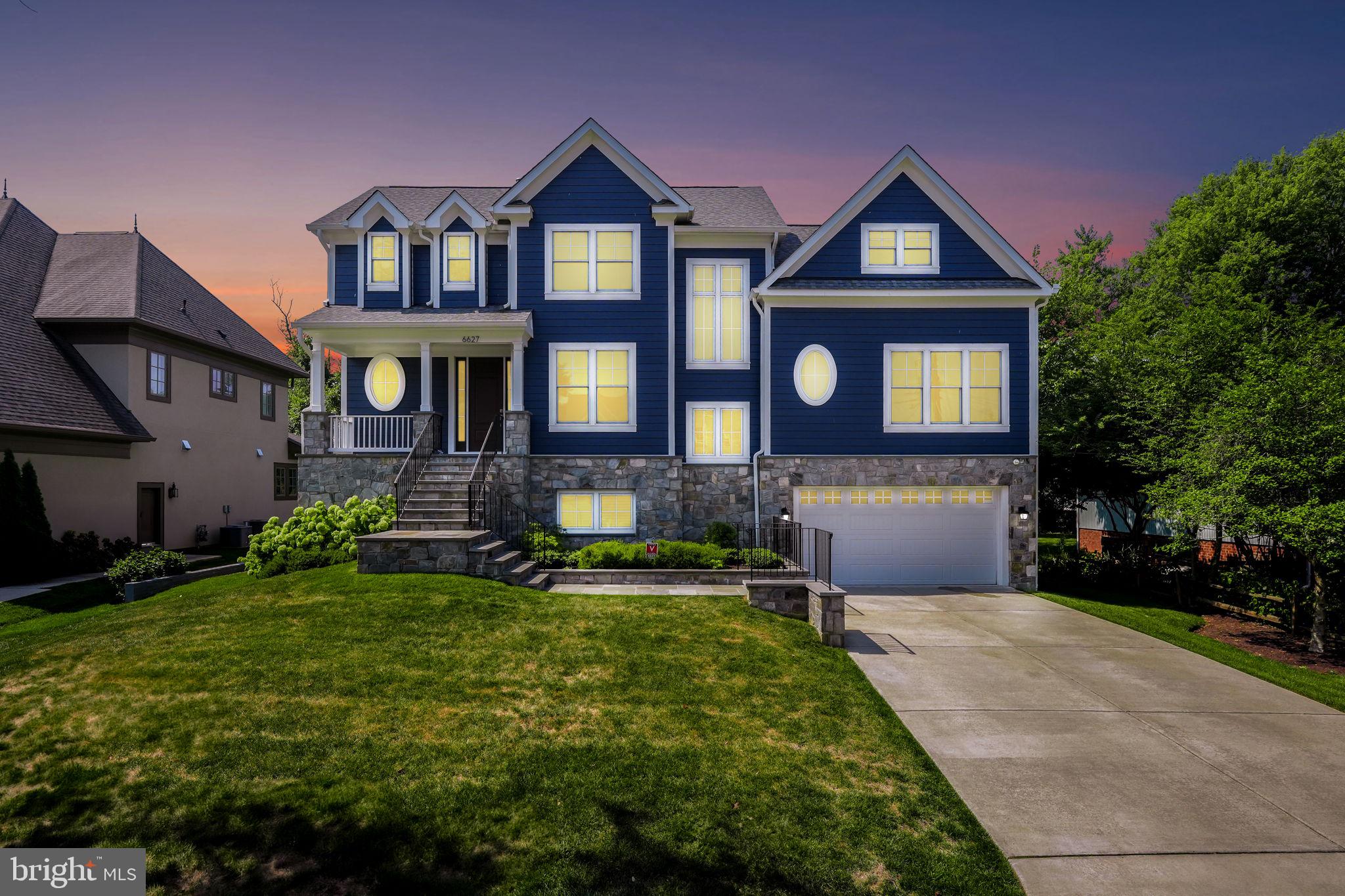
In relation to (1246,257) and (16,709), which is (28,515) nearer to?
(16,709)

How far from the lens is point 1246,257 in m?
19.7

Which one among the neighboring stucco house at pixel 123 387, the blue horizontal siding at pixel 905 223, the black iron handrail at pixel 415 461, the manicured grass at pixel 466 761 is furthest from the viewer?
the neighboring stucco house at pixel 123 387

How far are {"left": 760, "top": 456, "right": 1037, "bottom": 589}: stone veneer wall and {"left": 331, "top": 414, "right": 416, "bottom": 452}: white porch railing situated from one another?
884cm

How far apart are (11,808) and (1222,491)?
17646 millimetres

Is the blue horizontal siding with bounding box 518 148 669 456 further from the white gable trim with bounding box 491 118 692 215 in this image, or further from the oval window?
the oval window

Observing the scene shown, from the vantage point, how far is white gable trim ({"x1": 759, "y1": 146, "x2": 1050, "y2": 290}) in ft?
Result: 49.9

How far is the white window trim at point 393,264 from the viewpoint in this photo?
54.6ft

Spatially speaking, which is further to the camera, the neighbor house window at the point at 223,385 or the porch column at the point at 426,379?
the neighbor house window at the point at 223,385

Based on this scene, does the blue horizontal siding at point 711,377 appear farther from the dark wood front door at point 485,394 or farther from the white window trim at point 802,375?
the dark wood front door at point 485,394

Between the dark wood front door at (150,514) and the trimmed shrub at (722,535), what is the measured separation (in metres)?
16.3

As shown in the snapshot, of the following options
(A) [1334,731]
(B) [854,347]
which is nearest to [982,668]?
(A) [1334,731]

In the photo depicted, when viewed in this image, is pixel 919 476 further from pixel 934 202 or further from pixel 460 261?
pixel 460 261

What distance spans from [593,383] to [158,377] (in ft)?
46.9

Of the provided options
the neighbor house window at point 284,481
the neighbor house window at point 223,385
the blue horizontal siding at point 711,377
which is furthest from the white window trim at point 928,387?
the neighbor house window at point 284,481
